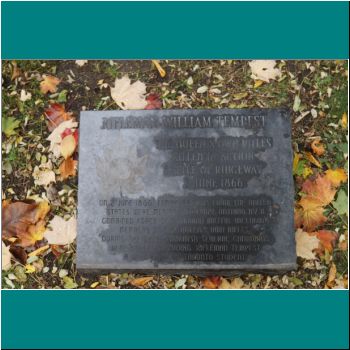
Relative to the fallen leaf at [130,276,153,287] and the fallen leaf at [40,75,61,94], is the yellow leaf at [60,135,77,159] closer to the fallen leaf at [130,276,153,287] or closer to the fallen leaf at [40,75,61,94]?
the fallen leaf at [40,75,61,94]

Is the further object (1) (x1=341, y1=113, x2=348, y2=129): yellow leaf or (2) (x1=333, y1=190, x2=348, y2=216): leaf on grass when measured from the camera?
(1) (x1=341, y1=113, x2=348, y2=129): yellow leaf

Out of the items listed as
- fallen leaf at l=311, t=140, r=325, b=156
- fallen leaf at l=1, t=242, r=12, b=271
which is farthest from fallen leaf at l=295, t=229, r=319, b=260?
fallen leaf at l=1, t=242, r=12, b=271

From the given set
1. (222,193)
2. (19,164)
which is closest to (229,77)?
(222,193)

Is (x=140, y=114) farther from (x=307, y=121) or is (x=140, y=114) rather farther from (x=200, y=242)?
(x=307, y=121)

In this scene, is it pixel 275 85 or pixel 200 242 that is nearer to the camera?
pixel 200 242

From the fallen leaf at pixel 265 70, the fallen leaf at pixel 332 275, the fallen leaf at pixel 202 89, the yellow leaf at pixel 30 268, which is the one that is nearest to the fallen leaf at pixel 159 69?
the fallen leaf at pixel 202 89

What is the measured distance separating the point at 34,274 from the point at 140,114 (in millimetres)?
1695

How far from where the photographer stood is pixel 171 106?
3980 millimetres

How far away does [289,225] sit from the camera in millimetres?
3521

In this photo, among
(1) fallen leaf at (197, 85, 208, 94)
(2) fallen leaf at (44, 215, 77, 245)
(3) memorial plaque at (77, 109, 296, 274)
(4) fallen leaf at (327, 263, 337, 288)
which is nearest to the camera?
(3) memorial plaque at (77, 109, 296, 274)

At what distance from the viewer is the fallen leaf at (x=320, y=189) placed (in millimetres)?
3816

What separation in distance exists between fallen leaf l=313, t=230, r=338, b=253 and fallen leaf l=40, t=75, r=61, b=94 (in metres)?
2.75

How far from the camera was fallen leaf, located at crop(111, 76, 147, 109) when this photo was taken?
399cm

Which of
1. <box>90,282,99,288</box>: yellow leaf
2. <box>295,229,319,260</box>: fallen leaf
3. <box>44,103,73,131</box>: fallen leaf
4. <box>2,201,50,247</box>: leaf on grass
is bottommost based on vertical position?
<box>90,282,99,288</box>: yellow leaf
